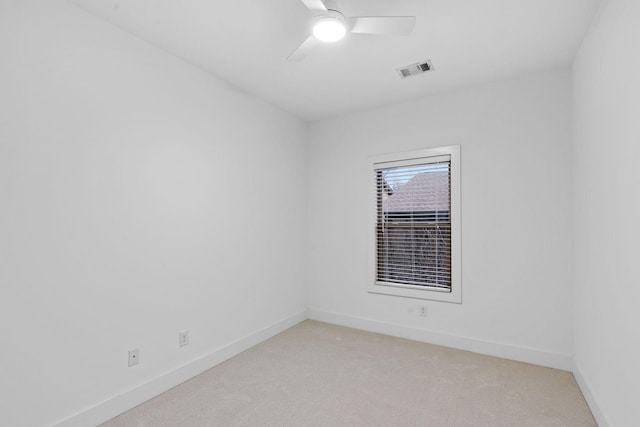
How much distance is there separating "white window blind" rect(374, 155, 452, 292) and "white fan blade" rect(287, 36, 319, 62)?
1.87 meters

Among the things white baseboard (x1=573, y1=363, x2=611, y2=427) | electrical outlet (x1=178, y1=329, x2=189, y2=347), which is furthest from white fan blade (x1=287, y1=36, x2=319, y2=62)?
white baseboard (x1=573, y1=363, x2=611, y2=427)

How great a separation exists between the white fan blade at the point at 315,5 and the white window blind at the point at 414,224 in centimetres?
213

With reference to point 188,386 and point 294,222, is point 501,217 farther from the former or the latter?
point 188,386

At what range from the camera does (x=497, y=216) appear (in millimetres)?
3055

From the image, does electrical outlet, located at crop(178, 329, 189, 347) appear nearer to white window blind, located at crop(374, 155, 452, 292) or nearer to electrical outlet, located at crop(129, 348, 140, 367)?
electrical outlet, located at crop(129, 348, 140, 367)

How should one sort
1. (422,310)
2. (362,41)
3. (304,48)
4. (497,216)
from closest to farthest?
(304,48) → (362,41) → (497,216) → (422,310)

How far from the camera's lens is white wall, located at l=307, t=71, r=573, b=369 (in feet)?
9.16

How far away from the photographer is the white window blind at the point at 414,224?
11.0 ft

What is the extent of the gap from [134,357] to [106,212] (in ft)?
3.45

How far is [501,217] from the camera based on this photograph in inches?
119

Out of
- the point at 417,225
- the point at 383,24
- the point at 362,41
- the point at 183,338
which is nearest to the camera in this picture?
the point at 383,24

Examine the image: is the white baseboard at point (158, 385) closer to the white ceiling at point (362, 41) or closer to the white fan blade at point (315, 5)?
the white ceiling at point (362, 41)

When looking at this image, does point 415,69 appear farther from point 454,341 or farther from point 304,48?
point 454,341

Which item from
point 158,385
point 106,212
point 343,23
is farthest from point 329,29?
point 158,385
